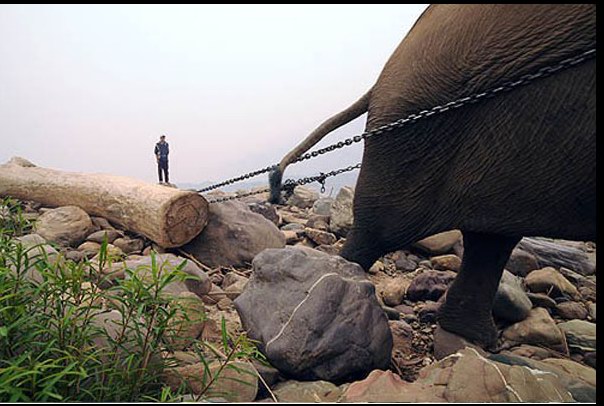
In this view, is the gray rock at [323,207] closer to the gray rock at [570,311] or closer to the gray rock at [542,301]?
the gray rock at [542,301]

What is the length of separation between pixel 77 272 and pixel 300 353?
1.00 meters

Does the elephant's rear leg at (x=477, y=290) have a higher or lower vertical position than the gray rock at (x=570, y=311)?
higher

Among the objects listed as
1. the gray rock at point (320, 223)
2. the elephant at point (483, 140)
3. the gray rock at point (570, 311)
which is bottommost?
the gray rock at point (570, 311)

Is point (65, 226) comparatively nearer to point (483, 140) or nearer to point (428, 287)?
point (428, 287)

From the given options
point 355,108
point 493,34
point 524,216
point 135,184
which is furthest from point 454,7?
point 135,184

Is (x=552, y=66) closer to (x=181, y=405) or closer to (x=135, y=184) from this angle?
(x=181, y=405)

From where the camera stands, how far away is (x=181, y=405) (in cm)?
115

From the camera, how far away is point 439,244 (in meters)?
4.19

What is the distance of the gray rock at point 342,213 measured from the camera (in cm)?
469

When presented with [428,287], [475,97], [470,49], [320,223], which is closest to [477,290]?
[428,287]

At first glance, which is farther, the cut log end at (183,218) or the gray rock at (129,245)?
the gray rock at (129,245)

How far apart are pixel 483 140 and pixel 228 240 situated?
8.15 feet

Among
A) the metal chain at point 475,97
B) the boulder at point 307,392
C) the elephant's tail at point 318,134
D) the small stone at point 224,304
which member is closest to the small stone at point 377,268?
the small stone at point 224,304

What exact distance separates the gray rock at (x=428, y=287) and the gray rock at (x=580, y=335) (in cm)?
80
